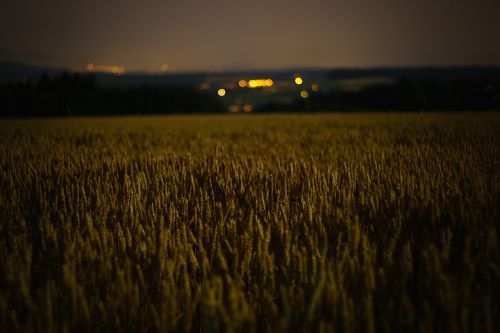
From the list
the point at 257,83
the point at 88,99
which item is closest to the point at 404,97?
the point at 257,83

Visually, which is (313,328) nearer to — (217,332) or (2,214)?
(217,332)

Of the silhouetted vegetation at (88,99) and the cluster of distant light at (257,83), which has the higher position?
the silhouetted vegetation at (88,99)

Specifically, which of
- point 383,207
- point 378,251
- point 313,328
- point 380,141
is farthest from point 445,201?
point 380,141

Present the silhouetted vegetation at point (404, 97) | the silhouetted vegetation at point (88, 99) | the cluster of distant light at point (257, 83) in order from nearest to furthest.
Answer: the cluster of distant light at point (257, 83) < the silhouetted vegetation at point (404, 97) < the silhouetted vegetation at point (88, 99)

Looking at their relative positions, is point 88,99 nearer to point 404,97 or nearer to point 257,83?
point 257,83

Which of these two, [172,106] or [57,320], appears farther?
[172,106]

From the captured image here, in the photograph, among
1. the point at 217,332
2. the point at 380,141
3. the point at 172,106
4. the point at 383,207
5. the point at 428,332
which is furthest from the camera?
the point at 172,106

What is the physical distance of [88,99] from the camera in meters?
59.4

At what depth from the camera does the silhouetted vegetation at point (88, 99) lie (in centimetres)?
5469

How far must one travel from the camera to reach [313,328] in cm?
122

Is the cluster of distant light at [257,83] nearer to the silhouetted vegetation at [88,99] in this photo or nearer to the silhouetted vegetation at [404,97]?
the silhouetted vegetation at [404,97]

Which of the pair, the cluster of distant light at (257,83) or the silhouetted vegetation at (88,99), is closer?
the cluster of distant light at (257,83)

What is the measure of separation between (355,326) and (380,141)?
5801 millimetres

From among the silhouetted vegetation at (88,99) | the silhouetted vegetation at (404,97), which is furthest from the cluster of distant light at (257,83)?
the silhouetted vegetation at (88,99)
